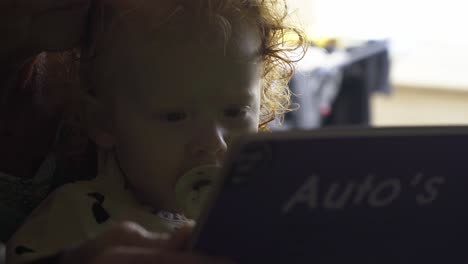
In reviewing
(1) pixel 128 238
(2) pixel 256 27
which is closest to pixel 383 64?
(2) pixel 256 27

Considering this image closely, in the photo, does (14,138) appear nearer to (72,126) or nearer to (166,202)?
(72,126)

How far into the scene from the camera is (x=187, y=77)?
745 millimetres

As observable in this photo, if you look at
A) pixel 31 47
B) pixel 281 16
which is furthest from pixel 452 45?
pixel 31 47

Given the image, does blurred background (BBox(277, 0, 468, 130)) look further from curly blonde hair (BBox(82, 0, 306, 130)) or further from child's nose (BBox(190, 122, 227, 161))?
child's nose (BBox(190, 122, 227, 161))

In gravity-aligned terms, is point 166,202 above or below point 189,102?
below

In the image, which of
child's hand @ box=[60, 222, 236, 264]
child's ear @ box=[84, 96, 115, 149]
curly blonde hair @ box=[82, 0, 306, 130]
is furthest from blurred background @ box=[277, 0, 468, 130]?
child's hand @ box=[60, 222, 236, 264]

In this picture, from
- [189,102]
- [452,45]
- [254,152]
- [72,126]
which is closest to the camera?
[254,152]

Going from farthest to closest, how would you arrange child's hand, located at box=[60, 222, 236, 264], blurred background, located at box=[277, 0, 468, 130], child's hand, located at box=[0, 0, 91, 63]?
blurred background, located at box=[277, 0, 468, 130], child's hand, located at box=[0, 0, 91, 63], child's hand, located at box=[60, 222, 236, 264]

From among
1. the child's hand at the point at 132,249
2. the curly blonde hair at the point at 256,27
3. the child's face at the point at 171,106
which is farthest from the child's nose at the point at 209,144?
the child's hand at the point at 132,249

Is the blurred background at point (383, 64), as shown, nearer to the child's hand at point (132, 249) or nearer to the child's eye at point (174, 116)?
the child's eye at point (174, 116)

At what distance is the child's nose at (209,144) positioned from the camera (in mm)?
729

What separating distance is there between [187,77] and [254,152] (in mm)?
346

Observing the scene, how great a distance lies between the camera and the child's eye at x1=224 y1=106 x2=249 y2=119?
2.51ft

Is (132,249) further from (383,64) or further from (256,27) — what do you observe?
(383,64)
